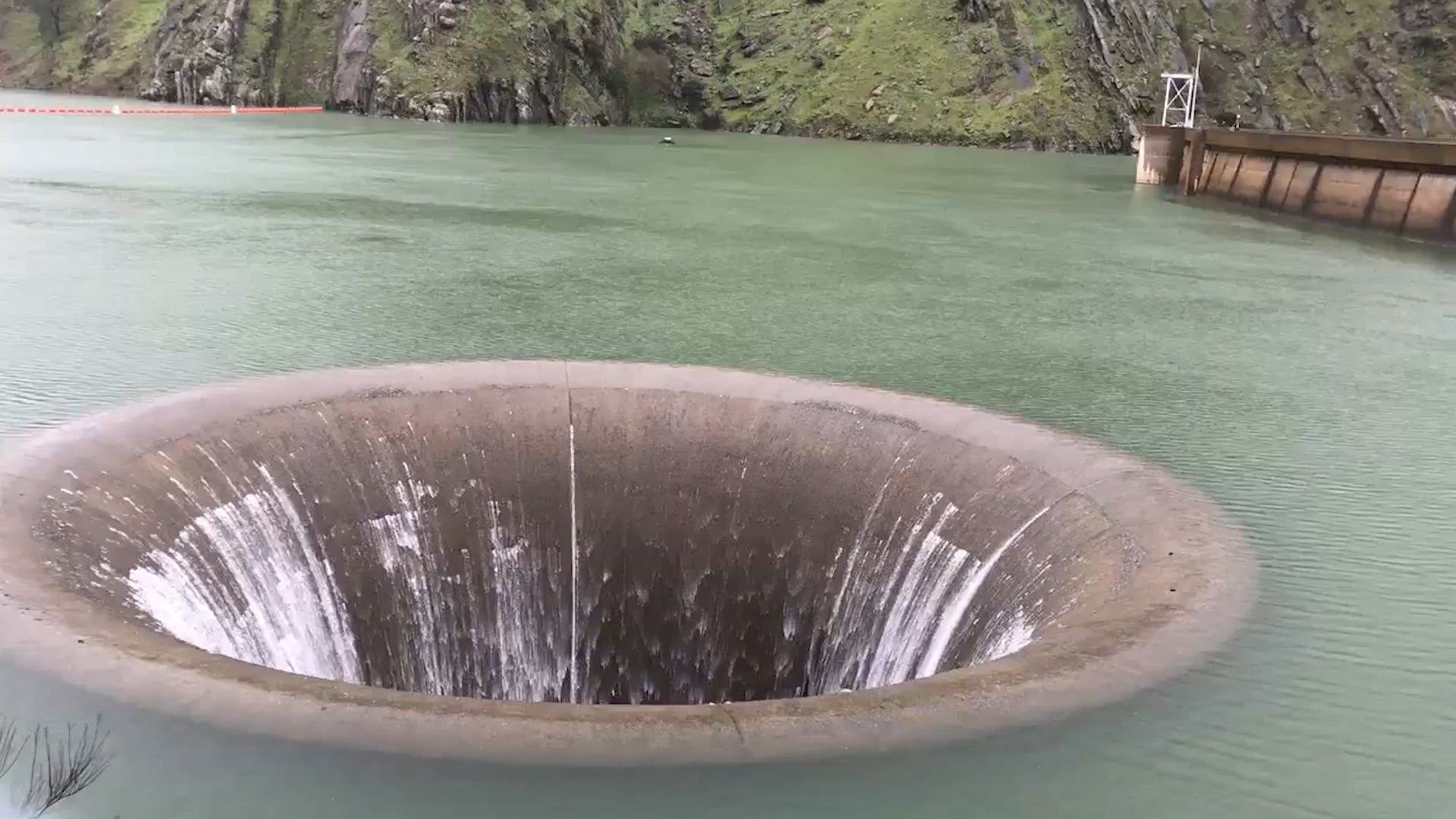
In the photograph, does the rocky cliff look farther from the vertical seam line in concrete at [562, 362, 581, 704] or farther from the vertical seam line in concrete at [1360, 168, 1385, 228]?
the vertical seam line in concrete at [562, 362, 581, 704]

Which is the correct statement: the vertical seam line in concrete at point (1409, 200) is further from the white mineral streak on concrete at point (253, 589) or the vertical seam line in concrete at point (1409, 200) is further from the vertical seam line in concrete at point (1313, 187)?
the white mineral streak on concrete at point (253, 589)

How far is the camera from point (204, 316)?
1792cm

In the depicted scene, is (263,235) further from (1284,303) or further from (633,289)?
(1284,303)

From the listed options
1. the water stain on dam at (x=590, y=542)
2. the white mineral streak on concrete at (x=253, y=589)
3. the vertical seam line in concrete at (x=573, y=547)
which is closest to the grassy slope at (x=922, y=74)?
the vertical seam line in concrete at (x=573, y=547)

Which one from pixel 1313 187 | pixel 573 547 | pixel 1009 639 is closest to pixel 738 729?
pixel 1009 639

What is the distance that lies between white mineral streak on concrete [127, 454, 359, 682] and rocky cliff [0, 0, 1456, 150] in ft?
259

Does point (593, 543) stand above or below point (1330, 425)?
below

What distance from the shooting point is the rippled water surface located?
595 cm

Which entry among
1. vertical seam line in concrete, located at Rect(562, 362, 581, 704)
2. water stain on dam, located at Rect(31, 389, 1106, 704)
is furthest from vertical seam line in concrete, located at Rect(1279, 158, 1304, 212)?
vertical seam line in concrete, located at Rect(562, 362, 581, 704)

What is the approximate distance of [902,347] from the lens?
1778 cm

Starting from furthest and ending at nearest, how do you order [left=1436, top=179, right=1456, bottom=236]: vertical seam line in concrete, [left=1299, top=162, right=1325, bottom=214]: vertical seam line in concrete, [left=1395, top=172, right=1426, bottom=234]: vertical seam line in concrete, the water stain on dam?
[left=1299, top=162, right=1325, bottom=214]: vertical seam line in concrete < [left=1395, top=172, right=1426, bottom=234]: vertical seam line in concrete < [left=1436, top=179, right=1456, bottom=236]: vertical seam line in concrete < the water stain on dam

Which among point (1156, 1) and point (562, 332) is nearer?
point (562, 332)

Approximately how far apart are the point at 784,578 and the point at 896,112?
82304 millimetres

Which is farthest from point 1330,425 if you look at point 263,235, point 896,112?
point 896,112
